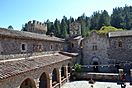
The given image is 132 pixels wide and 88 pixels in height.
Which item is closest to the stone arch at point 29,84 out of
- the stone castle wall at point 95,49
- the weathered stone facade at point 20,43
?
the weathered stone facade at point 20,43

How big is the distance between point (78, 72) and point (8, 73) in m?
18.8

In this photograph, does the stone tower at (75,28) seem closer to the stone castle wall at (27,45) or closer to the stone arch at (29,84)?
the stone castle wall at (27,45)

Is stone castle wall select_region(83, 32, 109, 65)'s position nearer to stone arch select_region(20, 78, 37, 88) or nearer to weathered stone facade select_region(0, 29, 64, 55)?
weathered stone facade select_region(0, 29, 64, 55)

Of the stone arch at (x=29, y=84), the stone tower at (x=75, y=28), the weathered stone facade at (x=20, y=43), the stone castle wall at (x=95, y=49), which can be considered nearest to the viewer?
the stone arch at (x=29, y=84)

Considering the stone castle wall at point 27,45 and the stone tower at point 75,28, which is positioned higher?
the stone tower at point 75,28

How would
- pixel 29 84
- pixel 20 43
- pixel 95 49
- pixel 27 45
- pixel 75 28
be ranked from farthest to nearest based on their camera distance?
1. pixel 75 28
2. pixel 95 49
3. pixel 27 45
4. pixel 20 43
5. pixel 29 84

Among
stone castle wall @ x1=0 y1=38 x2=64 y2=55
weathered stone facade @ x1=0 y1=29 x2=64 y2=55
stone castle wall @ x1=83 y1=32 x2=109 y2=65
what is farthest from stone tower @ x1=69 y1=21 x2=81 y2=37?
weathered stone facade @ x1=0 y1=29 x2=64 y2=55

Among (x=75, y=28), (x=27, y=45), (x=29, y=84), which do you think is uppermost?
(x=75, y=28)

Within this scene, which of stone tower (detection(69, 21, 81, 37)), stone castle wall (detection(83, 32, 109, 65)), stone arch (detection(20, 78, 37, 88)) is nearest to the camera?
stone arch (detection(20, 78, 37, 88))

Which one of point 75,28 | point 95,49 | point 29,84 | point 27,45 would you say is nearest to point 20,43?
point 27,45

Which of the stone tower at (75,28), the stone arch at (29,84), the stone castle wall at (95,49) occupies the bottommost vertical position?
the stone arch at (29,84)

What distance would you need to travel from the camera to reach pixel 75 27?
37.6m

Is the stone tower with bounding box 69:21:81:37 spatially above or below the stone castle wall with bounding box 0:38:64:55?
above

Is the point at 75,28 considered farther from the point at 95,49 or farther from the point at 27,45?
the point at 27,45
